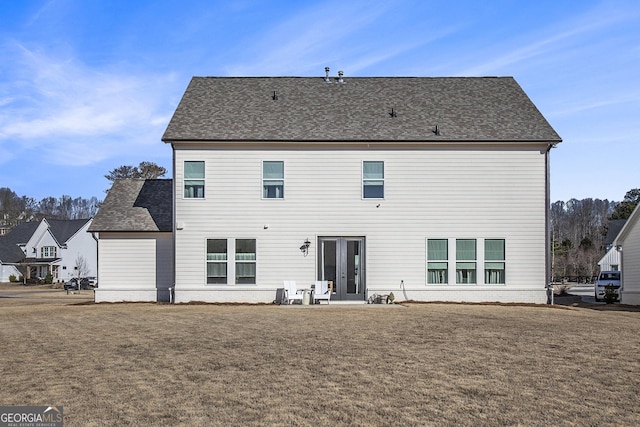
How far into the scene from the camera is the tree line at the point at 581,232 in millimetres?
74000

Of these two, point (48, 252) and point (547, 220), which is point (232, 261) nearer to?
point (547, 220)

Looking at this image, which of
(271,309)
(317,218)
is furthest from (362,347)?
(317,218)

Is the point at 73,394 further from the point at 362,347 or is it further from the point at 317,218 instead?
the point at 317,218

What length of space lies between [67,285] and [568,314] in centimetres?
3769

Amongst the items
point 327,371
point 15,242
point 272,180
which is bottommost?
point 327,371

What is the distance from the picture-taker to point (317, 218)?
79.5 ft

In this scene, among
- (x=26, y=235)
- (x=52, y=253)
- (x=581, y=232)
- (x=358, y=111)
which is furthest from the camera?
(x=581, y=232)

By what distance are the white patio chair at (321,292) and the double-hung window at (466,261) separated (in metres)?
4.92

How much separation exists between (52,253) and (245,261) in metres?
54.9

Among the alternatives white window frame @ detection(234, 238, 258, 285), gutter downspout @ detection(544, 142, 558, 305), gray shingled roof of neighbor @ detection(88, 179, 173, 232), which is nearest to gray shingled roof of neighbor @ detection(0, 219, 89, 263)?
gray shingled roof of neighbor @ detection(88, 179, 173, 232)

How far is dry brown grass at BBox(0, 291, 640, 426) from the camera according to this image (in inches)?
298

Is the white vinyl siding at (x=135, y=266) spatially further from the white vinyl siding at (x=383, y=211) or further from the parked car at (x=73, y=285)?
the parked car at (x=73, y=285)

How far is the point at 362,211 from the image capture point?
24.3m

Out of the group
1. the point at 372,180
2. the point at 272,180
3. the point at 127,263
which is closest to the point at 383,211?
the point at 372,180
